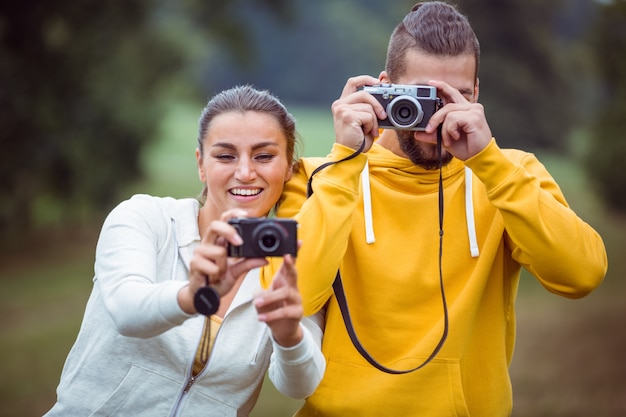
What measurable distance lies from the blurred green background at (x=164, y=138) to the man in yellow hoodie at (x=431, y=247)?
135 inches

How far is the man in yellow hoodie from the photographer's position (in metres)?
3.06

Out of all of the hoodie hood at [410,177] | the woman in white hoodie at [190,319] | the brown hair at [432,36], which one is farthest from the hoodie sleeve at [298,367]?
the brown hair at [432,36]

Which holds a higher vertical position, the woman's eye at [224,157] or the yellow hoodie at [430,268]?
the woman's eye at [224,157]

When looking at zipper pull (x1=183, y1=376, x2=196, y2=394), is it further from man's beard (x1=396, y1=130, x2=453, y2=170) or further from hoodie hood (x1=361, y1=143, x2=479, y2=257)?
man's beard (x1=396, y1=130, x2=453, y2=170)

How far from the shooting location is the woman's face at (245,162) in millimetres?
3266

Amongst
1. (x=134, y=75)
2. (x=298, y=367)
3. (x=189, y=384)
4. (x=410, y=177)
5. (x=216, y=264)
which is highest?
(x=134, y=75)

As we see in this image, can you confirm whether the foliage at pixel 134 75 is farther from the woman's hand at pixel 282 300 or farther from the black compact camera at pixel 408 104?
the woman's hand at pixel 282 300

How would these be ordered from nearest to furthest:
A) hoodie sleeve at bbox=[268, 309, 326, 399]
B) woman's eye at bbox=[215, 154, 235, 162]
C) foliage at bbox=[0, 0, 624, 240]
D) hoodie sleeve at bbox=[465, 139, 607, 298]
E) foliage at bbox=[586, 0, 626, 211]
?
hoodie sleeve at bbox=[268, 309, 326, 399] < hoodie sleeve at bbox=[465, 139, 607, 298] < woman's eye at bbox=[215, 154, 235, 162] < foliage at bbox=[586, 0, 626, 211] < foliage at bbox=[0, 0, 624, 240]

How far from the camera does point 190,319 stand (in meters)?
3.19

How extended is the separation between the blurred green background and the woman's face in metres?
3.74

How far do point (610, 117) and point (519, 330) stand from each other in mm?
3829

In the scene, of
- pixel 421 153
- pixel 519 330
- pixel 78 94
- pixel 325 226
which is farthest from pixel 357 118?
pixel 78 94

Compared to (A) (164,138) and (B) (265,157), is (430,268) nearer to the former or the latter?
(B) (265,157)

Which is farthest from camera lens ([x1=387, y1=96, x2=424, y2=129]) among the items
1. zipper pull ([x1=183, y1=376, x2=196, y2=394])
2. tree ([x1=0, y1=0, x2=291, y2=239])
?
tree ([x1=0, y1=0, x2=291, y2=239])
